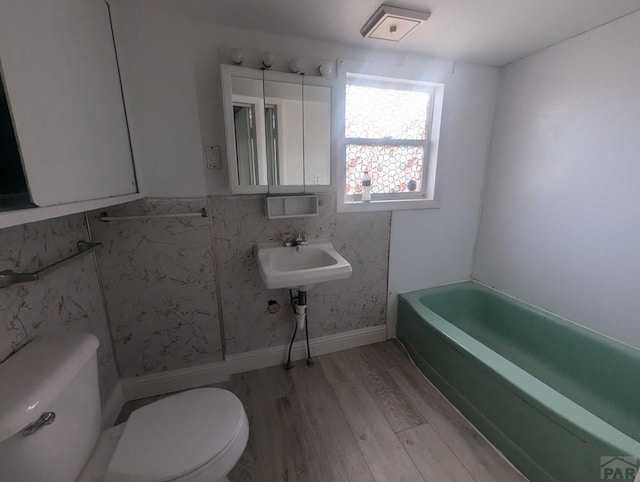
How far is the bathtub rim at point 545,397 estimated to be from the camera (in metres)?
1.00

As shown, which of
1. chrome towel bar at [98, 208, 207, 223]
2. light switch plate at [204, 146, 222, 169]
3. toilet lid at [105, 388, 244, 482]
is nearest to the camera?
toilet lid at [105, 388, 244, 482]

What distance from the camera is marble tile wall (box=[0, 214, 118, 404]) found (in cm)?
93

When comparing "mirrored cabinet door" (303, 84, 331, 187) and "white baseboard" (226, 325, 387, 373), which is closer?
"mirrored cabinet door" (303, 84, 331, 187)

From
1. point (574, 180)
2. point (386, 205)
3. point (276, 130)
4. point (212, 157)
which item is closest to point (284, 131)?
point (276, 130)

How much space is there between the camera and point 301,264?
1823 millimetres

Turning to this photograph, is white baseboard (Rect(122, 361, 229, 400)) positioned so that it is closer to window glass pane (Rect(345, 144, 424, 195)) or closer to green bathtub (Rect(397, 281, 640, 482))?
green bathtub (Rect(397, 281, 640, 482))

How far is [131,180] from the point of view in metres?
1.38

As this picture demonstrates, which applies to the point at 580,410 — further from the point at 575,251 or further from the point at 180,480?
the point at 180,480

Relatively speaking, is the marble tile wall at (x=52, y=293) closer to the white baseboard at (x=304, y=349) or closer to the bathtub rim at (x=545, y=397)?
the white baseboard at (x=304, y=349)

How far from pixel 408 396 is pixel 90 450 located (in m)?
1.64

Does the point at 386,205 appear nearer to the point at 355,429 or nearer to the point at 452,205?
the point at 452,205

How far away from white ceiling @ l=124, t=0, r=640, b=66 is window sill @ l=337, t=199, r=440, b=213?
41.1 inches

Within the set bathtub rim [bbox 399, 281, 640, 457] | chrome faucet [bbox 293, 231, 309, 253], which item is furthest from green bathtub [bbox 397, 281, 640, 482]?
chrome faucet [bbox 293, 231, 309, 253]

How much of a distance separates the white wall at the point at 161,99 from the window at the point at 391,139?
1.01 meters
